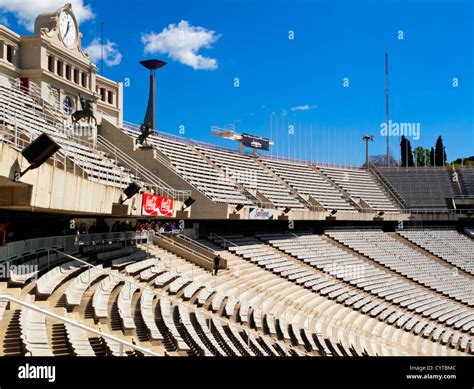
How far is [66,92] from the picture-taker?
3161 cm

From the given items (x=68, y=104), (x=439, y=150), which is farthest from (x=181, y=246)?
(x=439, y=150)

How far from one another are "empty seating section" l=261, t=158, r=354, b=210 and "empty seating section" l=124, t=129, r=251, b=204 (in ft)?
30.7

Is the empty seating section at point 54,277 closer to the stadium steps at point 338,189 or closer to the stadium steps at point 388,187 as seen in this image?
the stadium steps at point 338,189

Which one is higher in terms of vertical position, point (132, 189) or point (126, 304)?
point (132, 189)

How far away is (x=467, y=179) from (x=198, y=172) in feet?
109

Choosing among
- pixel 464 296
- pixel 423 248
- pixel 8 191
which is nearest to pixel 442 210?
pixel 423 248

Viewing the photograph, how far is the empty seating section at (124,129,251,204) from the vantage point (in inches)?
1244

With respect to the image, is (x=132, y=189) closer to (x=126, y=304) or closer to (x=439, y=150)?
(x=126, y=304)

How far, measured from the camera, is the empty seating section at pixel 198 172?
104 feet

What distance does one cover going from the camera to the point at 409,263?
37.1m

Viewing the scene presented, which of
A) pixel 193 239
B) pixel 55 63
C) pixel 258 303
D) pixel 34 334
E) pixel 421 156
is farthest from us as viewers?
pixel 421 156

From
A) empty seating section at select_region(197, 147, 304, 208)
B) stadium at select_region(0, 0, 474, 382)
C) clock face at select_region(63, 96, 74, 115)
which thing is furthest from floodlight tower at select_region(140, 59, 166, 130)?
clock face at select_region(63, 96, 74, 115)

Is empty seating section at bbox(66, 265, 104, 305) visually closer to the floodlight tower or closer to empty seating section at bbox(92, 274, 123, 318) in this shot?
empty seating section at bbox(92, 274, 123, 318)

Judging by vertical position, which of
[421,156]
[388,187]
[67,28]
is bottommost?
[388,187]
